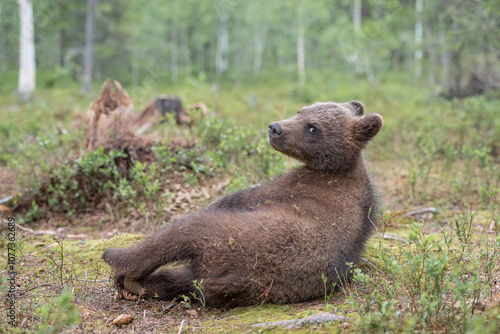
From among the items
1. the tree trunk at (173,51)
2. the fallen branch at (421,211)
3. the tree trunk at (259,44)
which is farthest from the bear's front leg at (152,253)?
the tree trunk at (259,44)

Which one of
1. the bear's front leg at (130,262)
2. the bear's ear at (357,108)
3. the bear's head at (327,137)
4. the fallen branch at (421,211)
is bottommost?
the fallen branch at (421,211)

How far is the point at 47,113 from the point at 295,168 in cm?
1440

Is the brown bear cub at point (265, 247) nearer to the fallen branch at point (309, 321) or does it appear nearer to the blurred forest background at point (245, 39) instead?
the fallen branch at point (309, 321)

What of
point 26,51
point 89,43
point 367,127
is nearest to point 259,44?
point 89,43

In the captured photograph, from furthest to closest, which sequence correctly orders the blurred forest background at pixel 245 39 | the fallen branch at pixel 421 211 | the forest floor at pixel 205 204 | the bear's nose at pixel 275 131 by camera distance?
the blurred forest background at pixel 245 39
the fallen branch at pixel 421 211
the bear's nose at pixel 275 131
the forest floor at pixel 205 204

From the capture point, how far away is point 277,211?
4043mm

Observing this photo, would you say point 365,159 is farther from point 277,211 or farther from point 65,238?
point 65,238

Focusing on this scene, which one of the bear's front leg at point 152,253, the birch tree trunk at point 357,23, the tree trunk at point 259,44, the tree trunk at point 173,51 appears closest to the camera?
the bear's front leg at point 152,253

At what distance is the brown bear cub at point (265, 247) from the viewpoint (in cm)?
377

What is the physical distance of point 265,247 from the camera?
3736 millimetres

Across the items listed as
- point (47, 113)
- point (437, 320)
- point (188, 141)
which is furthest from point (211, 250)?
point (47, 113)

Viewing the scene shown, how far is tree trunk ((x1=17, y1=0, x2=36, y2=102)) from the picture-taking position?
2074cm

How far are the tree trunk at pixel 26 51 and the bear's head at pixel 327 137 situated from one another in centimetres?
2055

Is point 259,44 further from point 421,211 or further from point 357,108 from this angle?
point 357,108
